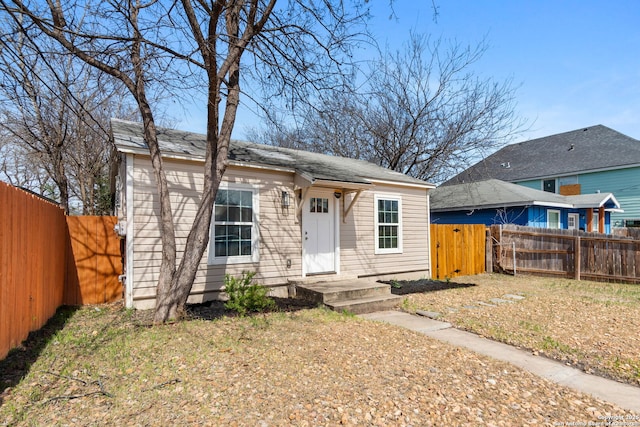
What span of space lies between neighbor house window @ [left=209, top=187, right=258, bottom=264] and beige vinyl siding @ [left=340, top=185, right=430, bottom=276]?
2460 mm

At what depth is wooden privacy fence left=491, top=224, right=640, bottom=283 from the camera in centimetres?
1057

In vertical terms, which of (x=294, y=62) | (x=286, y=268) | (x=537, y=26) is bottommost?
(x=286, y=268)

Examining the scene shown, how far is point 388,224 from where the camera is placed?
394 inches

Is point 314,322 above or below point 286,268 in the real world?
below

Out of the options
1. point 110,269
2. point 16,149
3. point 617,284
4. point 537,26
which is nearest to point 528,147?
point 617,284

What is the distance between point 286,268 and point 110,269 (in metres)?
3.68

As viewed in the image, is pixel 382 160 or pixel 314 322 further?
pixel 382 160

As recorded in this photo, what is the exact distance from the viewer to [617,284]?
10383 millimetres

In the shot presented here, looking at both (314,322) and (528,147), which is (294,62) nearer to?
(314,322)

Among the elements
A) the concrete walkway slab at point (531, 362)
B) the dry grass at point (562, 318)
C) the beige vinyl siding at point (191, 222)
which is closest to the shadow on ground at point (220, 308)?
the beige vinyl siding at point (191, 222)

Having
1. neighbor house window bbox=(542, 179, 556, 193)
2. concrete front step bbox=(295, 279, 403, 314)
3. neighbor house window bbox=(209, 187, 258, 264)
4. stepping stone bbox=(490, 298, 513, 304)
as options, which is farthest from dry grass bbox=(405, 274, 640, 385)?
neighbor house window bbox=(542, 179, 556, 193)

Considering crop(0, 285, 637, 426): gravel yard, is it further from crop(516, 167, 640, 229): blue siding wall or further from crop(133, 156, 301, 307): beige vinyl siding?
crop(516, 167, 640, 229): blue siding wall

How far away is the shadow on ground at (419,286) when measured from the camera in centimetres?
890

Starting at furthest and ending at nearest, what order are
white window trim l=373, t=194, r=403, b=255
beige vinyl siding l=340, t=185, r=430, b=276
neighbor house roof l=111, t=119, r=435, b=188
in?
white window trim l=373, t=194, r=403, b=255, beige vinyl siding l=340, t=185, r=430, b=276, neighbor house roof l=111, t=119, r=435, b=188
